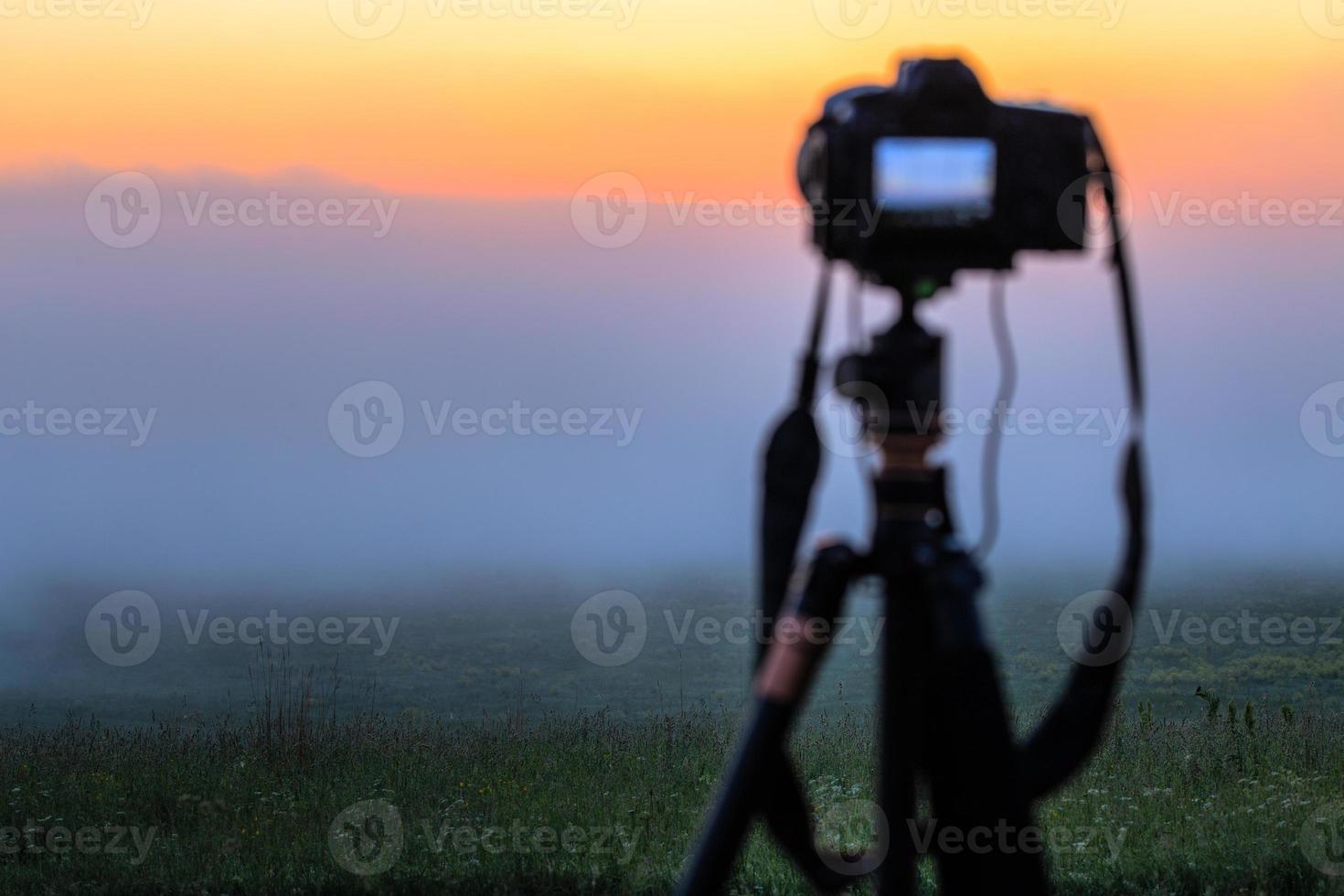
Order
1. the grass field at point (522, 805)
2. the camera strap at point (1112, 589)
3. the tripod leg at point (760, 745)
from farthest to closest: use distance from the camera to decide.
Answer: the grass field at point (522, 805), the camera strap at point (1112, 589), the tripod leg at point (760, 745)

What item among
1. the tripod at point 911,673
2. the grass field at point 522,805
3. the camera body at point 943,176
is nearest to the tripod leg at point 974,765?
the tripod at point 911,673

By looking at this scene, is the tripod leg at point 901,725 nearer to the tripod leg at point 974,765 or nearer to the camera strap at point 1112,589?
the tripod leg at point 974,765

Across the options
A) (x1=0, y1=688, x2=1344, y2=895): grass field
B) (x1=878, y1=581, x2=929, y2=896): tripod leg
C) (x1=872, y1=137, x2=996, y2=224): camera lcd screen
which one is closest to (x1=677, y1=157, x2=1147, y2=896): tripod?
(x1=878, y1=581, x2=929, y2=896): tripod leg

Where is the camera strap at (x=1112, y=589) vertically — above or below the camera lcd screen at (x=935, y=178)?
below

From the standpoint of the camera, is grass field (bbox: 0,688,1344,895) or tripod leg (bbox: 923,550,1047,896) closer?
tripod leg (bbox: 923,550,1047,896)

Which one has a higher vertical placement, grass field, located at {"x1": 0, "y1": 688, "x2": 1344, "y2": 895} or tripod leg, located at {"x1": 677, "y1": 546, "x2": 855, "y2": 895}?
tripod leg, located at {"x1": 677, "y1": 546, "x2": 855, "y2": 895}

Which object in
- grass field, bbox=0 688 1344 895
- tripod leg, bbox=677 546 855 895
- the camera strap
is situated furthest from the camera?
grass field, bbox=0 688 1344 895

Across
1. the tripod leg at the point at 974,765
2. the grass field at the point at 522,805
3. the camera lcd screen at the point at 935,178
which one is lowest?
the grass field at the point at 522,805

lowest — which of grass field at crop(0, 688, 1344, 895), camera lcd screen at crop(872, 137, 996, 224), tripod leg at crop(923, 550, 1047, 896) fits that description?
grass field at crop(0, 688, 1344, 895)

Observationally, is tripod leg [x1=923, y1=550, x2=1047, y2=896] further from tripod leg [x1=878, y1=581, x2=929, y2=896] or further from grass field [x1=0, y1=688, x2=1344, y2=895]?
grass field [x1=0, y1=688, x2=1344, y2=895]

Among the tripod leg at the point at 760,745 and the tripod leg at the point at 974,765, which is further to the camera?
the tripod leg at the point at 760,745

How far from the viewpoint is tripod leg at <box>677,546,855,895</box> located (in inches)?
77.8

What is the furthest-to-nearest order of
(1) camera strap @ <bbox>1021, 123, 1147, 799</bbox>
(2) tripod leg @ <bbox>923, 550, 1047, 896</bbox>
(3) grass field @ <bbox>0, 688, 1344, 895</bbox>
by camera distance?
(3) grass field @ <bbox>0, 688, 1344, 895</bbox> → (1) camera strap @ <bbox>1021, 123, 1147, 799</bbox> → (2) tripod leg @ <bbox>923, 550, 1047, 896</bbox>

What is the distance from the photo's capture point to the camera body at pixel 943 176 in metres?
2.01
